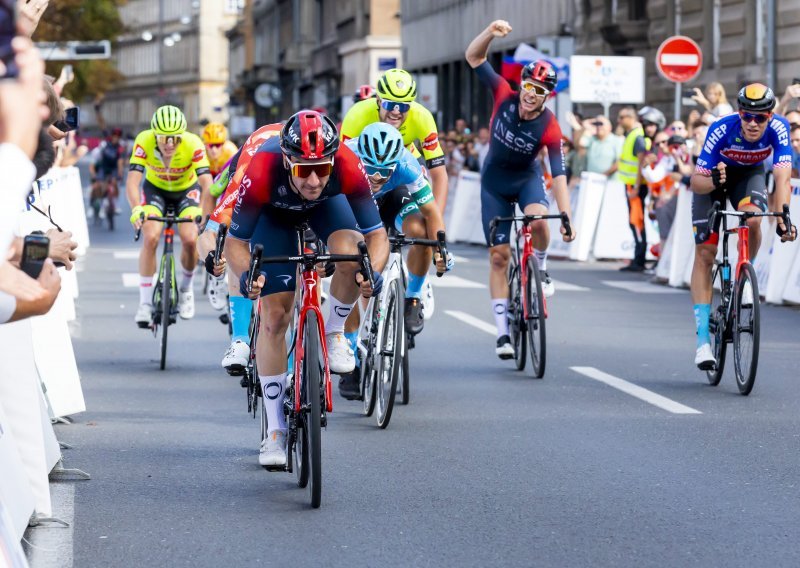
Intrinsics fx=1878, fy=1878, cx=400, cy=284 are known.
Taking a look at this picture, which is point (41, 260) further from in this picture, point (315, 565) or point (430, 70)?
point (430, 70)

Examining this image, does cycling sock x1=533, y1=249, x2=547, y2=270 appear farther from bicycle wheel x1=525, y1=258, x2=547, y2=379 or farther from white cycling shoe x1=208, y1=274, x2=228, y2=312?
white cycling shoe x1=208, y1=274, x2=228, y2=312

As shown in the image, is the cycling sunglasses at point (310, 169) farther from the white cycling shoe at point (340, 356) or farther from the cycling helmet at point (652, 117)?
the cycling helmet at point (652, 117)

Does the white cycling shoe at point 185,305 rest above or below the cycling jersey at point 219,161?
below

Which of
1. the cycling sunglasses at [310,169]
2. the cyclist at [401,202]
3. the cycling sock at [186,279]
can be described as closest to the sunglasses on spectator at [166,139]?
the cycling sock at [186,279]

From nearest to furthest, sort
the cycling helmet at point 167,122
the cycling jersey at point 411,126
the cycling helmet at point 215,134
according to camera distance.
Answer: the cycling jersey at point 411,126 < the cycling helmet at point 167,122 < the cycling helmet at point 215,134

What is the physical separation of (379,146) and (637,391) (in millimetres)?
3014

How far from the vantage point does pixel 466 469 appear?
8.53 metres

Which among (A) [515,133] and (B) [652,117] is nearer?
(A) [515,133]

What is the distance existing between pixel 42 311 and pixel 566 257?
22.1 meters

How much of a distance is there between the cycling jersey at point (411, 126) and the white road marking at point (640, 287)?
8500 millimetres

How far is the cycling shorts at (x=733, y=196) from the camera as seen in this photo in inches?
456

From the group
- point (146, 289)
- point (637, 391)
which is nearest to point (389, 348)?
point (637, 391)

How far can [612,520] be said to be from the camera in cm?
727

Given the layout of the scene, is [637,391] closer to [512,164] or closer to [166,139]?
[512,164]
